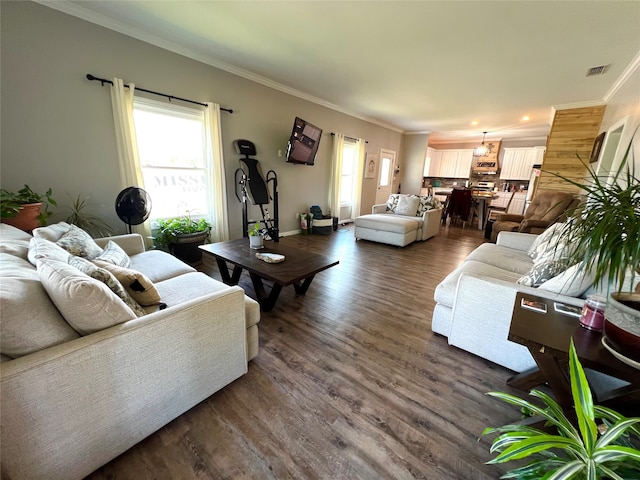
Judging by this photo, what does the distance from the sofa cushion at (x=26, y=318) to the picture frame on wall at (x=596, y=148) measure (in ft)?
20.6

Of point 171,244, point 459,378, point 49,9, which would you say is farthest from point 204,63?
point 459,378

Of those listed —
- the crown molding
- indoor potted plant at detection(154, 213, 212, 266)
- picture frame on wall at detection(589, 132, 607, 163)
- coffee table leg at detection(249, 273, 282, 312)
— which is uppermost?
the crown molding

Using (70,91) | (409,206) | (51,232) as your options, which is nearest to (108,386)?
(51,232)

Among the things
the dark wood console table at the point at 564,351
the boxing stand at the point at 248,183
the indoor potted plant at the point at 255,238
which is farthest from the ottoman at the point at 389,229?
the dark wood console table at the point at 564,351

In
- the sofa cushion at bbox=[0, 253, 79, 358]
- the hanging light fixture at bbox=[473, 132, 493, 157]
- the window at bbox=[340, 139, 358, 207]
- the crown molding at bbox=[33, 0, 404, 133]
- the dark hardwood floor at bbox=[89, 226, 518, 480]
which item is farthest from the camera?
the hanging light fixture at bbox=[473, 132, 493, 157]

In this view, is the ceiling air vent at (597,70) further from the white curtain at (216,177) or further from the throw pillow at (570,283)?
the white curtain at (216,177)

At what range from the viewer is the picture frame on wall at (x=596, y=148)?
157 inches

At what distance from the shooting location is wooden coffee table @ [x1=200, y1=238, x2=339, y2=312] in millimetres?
2045

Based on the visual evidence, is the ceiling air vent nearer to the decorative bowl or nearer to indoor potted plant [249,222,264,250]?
the decorative bowl

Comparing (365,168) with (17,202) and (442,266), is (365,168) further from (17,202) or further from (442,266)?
Result: (17,202)

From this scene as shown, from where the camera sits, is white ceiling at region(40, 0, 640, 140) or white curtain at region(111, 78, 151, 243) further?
white curtain at region(111, 78, 151, 243)

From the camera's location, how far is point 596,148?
13.6 feet

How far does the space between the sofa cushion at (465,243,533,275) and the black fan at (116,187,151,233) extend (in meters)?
3.41

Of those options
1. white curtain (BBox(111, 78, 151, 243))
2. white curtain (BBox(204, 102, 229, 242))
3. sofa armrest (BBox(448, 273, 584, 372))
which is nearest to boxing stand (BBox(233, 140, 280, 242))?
white curtain (BBox(204, 102, 229, 242))
